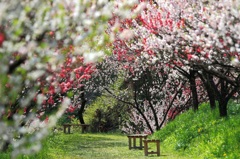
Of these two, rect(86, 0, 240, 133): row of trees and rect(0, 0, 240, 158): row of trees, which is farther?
rect(86, 0, 240, 133): row of trees

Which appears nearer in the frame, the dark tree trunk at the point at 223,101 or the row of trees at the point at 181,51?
the row of trees at the point at 181,51

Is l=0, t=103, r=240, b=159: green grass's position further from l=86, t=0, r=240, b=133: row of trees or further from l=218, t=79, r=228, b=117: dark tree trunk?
l=86, t=0, r=240, b=133: row of trees

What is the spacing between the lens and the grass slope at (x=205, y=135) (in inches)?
529

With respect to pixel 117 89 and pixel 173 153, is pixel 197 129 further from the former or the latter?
pixel 117 89

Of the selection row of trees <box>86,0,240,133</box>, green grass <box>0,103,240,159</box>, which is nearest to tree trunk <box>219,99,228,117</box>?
row of trees <box>86,0,240,133</box>

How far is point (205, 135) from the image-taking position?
636 inches

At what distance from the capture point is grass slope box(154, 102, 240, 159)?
13430 millimetres

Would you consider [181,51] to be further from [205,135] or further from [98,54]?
[98,54]

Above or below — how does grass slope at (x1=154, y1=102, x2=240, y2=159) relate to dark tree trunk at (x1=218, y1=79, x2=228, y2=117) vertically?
below

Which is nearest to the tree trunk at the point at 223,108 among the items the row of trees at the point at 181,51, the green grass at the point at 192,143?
the row of trees at the point at 181,51

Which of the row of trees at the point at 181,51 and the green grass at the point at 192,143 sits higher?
the row of trees at the point at 181,51

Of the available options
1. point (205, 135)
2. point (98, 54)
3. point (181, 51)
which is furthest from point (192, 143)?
point (98, 54)

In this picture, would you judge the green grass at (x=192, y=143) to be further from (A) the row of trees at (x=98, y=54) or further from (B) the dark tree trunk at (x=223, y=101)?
(A) the row of trees at (x=98, y=54)

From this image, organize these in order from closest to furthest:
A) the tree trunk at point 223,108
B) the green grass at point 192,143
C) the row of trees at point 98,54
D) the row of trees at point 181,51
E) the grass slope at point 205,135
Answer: the row of trees at point 98,54
the row of trees at point 181,51
the grass slope at point 205,135
the green grass at point 192,143
the tree trunk at point 223,108
